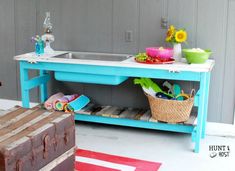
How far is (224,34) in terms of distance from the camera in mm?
3812

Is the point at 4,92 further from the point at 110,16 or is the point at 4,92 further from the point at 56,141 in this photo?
the point at 56,141

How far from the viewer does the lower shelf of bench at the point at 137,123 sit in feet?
12.4

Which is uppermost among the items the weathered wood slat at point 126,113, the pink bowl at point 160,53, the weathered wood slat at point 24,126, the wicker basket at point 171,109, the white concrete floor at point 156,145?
the pink bowl at point 160,53

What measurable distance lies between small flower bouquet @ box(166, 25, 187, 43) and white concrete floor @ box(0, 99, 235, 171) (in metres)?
0.98

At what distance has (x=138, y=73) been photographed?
3617mm

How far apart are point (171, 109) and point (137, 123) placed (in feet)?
1.38

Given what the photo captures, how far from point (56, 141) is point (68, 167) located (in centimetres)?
29

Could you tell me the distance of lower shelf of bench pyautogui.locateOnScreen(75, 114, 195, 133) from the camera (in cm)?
379

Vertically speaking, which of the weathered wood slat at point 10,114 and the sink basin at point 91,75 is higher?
the sink basin at point 91,75

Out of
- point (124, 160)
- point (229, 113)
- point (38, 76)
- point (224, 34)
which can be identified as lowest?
point (124, 160)

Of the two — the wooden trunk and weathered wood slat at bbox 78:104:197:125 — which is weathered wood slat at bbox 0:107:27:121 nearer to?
the wooden trunk

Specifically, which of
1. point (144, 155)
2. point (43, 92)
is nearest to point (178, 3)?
point (144, 155)

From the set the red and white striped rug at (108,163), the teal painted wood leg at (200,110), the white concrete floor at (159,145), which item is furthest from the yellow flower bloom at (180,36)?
the red and white striped rug at (108,163)

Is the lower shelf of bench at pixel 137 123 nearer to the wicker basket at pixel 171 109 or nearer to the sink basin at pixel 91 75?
the wicker basket at pixel 171 109
